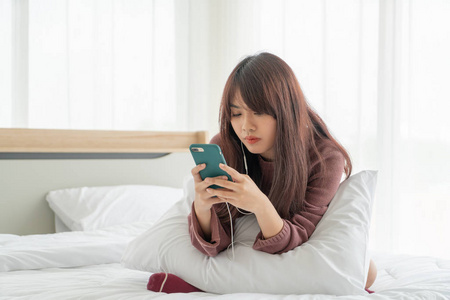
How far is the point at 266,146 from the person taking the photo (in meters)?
1.19

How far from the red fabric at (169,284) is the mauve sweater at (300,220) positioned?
0.09 m

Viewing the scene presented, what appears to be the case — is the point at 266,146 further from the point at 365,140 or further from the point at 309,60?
the point at 309,60

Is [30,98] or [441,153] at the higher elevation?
[30,98]

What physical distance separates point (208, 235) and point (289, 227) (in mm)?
226

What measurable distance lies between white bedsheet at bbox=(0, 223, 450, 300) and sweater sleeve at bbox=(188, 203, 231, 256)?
0.11m

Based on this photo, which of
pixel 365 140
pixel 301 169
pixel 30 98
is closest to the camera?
pixel 301 169

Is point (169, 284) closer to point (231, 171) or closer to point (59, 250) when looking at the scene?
point (231, 171)

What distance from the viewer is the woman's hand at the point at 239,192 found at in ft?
3.16

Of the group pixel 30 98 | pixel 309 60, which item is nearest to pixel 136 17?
pixel 30 98

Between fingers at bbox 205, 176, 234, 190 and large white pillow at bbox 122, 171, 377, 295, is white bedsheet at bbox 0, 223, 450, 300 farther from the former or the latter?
fingers at bbox 205, 176, 234, 190

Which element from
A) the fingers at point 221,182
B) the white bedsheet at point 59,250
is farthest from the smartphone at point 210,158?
the white bedsheet at point 59,250

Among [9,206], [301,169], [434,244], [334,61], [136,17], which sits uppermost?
[136,17]

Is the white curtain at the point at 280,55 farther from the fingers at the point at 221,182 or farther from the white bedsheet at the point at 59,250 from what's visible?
the fingers at the point at 221,182

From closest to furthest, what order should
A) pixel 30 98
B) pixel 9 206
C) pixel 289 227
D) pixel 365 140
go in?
pixel 289 227 < pixel 9 206 < pixel 365 140 < pixel 30 98
